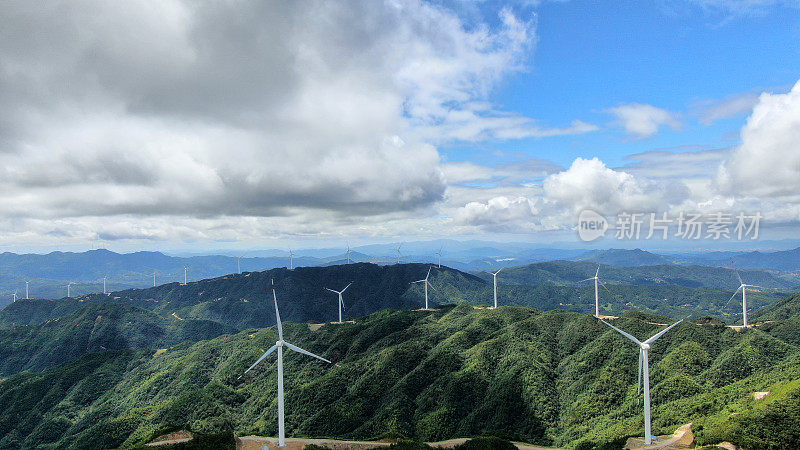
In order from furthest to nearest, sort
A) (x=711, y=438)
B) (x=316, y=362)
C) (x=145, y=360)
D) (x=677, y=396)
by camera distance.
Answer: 1. (x=145, y=360)
2. (x=316, y=362)
3. (x=677, y=396)
4. (x=711, y=438)

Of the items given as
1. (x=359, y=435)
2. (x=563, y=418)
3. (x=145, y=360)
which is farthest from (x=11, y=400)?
(x=563, y=418)

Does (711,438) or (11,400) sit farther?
(11,400)

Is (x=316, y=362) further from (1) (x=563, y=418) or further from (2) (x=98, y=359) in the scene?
(2) (x=98, y=359)

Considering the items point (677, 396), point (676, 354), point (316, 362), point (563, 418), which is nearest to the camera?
point (677, 396)

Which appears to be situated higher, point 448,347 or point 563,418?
point 448,347

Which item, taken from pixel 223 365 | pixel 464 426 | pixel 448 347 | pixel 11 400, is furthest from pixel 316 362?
pixel 11 400

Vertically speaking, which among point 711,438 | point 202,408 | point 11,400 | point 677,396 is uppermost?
point 711,438

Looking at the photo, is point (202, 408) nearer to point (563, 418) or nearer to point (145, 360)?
point (145, 360)
